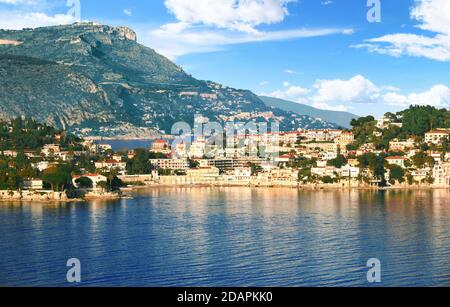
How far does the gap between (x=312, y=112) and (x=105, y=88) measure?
1526 inches

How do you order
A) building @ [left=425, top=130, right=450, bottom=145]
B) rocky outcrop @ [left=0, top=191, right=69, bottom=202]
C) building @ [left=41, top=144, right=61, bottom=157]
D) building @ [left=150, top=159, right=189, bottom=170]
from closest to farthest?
rocky outcrop @ [left=0, top=191, right=69, bottom=202]
building @ [left=41, top=144, right=61, bottom=157]
building @ [left=425, top=130, right=450, bottom=145]
building @ [left=150, top=159, right=189, bottom=170]

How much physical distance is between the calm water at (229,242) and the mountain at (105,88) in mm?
52451

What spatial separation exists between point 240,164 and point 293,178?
533 centimetres

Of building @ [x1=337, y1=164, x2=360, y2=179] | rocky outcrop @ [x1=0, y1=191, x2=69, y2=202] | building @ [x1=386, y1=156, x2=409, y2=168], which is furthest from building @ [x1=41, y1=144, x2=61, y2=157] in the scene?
building @ [x1=386, y1=156, x2=409, y2=168]

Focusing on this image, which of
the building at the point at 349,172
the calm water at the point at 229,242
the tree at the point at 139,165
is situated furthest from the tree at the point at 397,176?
the tree at the point at 139,165

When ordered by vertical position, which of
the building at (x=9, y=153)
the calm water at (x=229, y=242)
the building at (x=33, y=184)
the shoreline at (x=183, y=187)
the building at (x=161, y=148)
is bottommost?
the calm water at (x=229, y=242)

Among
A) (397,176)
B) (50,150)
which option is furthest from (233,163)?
(397,176)

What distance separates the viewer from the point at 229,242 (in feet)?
49.6

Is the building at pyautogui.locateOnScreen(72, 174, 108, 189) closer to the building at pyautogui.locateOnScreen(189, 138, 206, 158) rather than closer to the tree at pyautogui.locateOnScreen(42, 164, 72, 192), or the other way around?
the tree at pyautogui.locateOnScreen(42, 164, 72, 192)

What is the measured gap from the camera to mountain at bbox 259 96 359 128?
103m

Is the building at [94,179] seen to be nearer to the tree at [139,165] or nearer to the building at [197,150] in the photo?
the tree at [139,165]

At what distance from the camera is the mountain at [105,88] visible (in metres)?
73.9

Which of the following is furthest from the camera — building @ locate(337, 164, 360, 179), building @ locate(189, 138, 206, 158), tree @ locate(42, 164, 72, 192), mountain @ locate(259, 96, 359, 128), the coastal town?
mountain @ locate(259, 96, 359, 128)

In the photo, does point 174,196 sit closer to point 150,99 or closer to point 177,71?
point 150,99
